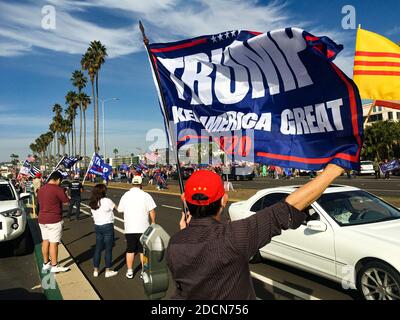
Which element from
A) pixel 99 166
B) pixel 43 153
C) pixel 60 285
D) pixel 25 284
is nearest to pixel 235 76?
pixel 60 285

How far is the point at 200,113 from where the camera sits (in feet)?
13.6

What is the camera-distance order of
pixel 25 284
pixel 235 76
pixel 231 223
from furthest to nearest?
1. pixel 25 284
2. pixel 235 76
3. pixel 231 223

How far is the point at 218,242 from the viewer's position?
1.97 m

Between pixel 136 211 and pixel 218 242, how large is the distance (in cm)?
419

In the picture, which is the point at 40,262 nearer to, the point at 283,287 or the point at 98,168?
the point at 283,287

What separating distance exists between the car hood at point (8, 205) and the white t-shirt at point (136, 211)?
3.46 meters

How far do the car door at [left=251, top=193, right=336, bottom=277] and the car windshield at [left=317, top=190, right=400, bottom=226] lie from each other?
0.77ft

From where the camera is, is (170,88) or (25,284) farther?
(25,284)

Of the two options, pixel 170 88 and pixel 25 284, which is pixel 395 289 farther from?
pixel 25 284

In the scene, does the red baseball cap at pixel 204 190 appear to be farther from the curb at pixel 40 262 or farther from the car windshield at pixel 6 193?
the car windshield at pixel 6 193

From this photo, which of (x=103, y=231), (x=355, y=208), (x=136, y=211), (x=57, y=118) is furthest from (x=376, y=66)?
(x=57, y=118)
